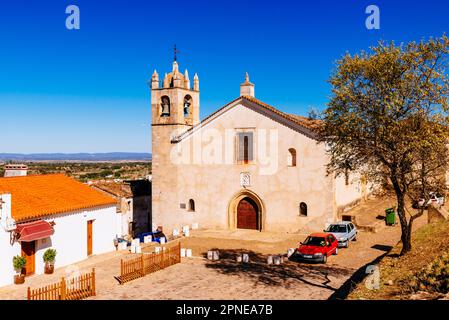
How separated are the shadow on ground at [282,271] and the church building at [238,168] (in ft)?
26.5

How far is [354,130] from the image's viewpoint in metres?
18.3

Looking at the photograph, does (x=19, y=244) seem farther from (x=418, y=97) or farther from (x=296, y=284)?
(x=418, y=97)

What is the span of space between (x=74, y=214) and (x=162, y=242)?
7061 mm

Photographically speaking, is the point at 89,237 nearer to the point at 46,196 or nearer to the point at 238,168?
the point at 46,196

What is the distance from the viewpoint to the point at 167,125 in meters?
36.5

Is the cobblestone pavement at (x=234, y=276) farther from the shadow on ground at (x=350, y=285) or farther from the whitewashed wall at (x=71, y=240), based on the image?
the whitewashed wall at (x=71, y=240)

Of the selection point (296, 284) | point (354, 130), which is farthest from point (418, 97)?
point (296, 284)

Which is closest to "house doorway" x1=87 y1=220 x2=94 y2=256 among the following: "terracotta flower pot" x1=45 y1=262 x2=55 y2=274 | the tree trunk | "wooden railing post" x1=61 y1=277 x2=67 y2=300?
"terracotta flower pot" x1=45 y1=262 x2=55 y2=274

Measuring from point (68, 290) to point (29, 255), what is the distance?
Answer: 525 cm

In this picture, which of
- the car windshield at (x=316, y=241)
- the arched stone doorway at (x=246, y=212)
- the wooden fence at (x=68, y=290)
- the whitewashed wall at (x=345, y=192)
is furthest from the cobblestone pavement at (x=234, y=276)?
the arched stone doorway at (x=246, y=212)

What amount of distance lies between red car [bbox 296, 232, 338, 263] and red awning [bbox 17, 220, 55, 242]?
12258 millimetres

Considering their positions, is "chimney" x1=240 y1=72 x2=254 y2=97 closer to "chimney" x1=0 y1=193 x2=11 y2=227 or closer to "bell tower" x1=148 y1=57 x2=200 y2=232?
"bell tower" x1=148 y1=57 x2=200 y2=232

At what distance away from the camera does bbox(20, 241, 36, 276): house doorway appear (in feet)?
71.5

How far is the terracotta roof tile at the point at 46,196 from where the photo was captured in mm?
22672
